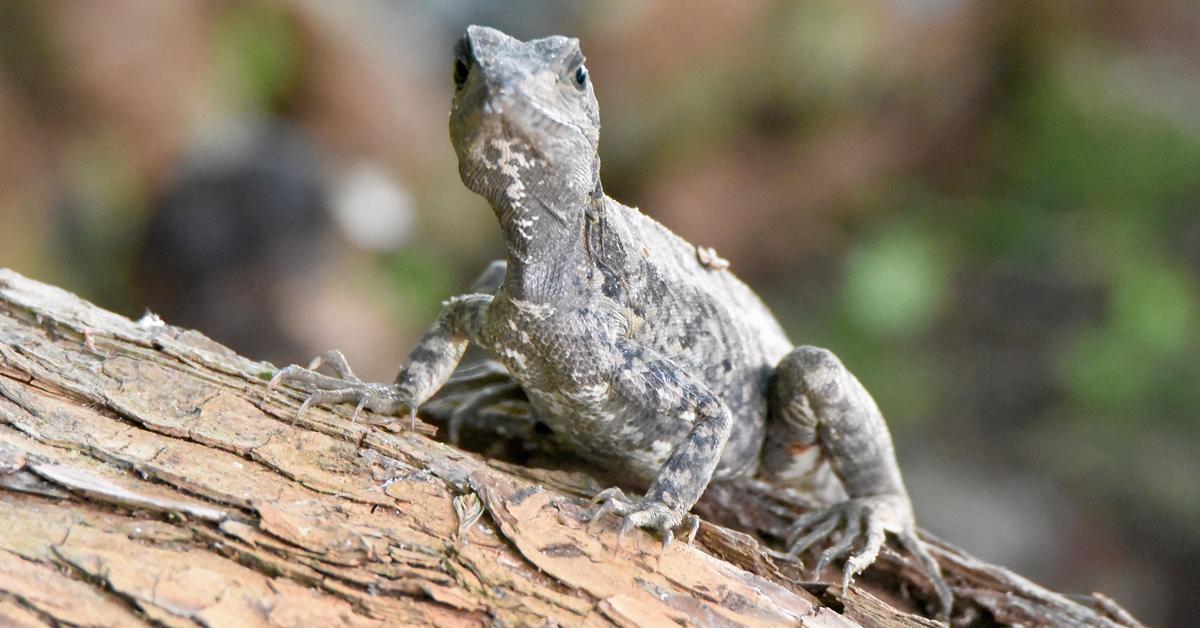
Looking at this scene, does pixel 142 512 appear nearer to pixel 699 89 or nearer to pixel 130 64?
pixel 130 64

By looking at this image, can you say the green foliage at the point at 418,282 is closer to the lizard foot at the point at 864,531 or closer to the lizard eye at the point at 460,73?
the lizard foot at the point at 864,531

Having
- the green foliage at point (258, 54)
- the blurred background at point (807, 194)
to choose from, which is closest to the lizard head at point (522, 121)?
the blurred background at point (807, 194)

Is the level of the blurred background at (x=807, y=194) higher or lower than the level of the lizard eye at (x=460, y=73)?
higher

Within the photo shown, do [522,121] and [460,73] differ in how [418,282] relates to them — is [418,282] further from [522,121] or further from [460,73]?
[522,121]

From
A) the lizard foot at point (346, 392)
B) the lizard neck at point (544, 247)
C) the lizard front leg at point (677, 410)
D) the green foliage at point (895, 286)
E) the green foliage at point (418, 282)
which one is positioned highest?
the green foliage at point (895, 286)

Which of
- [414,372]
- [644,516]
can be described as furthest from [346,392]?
[644,516]

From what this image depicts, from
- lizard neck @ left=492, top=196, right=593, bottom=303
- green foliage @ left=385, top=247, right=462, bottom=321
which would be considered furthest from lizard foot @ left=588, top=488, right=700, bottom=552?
green foliage @ left=385, top=247, right=462, bottom=321

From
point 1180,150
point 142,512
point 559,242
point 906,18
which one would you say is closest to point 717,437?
point 559,242
